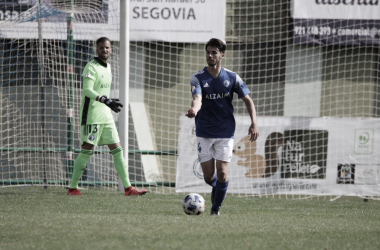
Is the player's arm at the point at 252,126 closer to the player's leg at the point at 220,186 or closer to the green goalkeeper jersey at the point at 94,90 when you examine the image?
the player's leg at the point at 220,186

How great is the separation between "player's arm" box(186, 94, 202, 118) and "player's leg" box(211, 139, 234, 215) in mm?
527

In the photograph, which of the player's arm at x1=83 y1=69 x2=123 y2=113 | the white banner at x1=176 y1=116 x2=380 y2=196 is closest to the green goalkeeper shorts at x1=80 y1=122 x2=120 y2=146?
the player's arm at x1=83 y1=69 x2=123 y2=113

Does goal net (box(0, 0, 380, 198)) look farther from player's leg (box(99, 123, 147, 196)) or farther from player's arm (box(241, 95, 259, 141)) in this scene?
player's arm (box(241, 95, 259, 141))

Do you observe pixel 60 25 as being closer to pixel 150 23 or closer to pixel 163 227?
pixel 150 23

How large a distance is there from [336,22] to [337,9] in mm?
267

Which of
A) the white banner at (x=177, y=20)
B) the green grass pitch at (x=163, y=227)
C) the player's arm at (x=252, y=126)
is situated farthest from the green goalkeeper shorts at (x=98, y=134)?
the white banner at (x=177, y=20)

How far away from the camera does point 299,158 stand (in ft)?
28.0

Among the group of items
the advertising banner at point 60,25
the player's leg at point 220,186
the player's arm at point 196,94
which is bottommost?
the player's leg at point 220,186

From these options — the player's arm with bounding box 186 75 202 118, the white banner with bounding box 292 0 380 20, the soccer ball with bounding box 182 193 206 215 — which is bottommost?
the soccer ball with bounding box 182 193 206 215

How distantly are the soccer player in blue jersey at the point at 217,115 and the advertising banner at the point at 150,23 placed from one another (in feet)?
14.5

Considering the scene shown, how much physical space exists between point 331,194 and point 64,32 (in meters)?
5.65

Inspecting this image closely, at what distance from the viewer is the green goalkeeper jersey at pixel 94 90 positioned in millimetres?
6742

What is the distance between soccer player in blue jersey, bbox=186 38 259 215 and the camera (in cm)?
520

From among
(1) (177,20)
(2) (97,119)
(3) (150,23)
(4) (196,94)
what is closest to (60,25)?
(3) (150,23)
